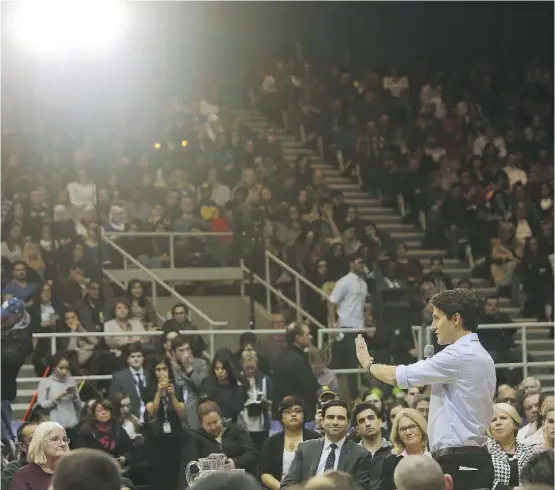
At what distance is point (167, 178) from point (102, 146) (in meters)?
1.00

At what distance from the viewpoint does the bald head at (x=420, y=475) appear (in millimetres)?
4680

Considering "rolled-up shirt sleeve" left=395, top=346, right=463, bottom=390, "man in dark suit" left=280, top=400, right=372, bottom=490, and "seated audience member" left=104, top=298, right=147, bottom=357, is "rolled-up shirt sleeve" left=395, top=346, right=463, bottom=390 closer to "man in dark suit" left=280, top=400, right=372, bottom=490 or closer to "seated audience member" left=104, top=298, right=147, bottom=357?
"man in dark suit" left=280, top=400, right=372, bottom=490

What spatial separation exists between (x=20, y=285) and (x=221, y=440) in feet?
13.3

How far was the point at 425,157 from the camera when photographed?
18.9 meters

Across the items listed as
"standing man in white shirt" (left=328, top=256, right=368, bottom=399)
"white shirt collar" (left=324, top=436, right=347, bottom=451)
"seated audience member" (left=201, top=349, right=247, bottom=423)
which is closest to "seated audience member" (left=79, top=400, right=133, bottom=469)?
"seated audience member" (left=201, top=349, right=247, bottom=423)

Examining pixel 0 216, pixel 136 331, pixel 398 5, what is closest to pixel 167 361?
pixel 136 331

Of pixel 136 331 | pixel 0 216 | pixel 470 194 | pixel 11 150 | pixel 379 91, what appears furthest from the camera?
pixel 379 91

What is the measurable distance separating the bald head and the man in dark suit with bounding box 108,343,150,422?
6.39 meters

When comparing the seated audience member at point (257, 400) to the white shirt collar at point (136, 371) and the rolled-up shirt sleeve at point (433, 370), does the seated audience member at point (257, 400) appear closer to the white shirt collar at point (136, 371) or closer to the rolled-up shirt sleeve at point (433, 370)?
the white shirt collar at point (136, 371)

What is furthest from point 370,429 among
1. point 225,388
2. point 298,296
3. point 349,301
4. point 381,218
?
point 381,218

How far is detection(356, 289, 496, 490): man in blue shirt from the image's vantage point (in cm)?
635

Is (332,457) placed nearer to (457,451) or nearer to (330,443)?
(330,443)

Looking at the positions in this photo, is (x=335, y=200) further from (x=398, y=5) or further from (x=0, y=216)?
(x=398, y=5)

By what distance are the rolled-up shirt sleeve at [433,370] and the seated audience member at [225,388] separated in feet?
15.6
